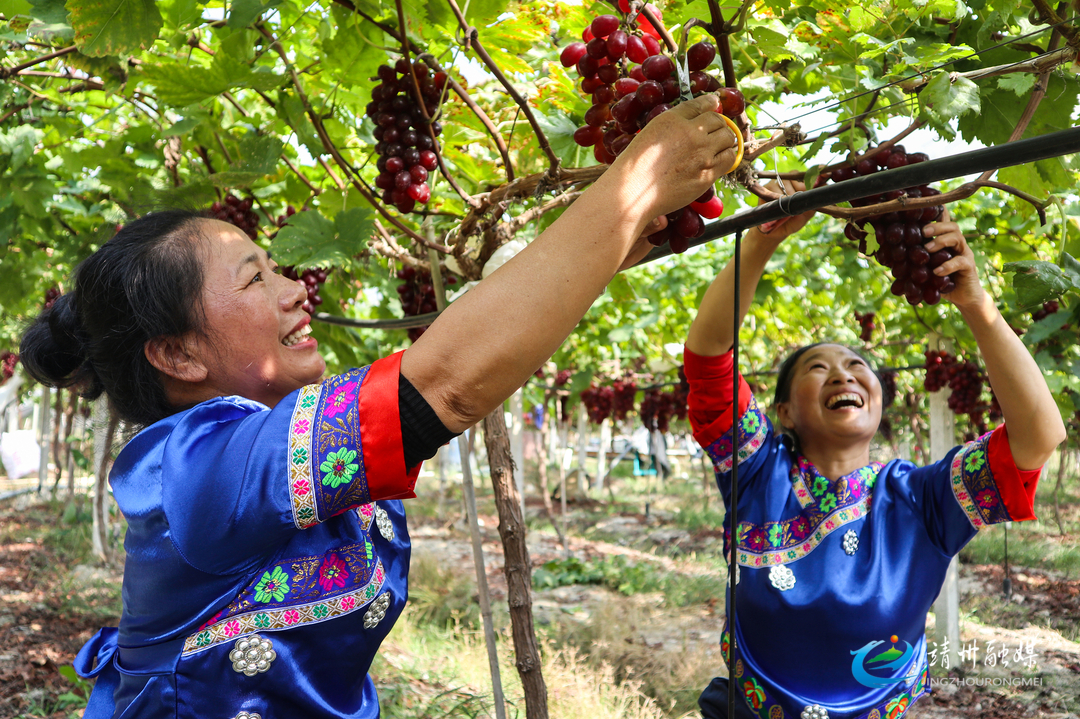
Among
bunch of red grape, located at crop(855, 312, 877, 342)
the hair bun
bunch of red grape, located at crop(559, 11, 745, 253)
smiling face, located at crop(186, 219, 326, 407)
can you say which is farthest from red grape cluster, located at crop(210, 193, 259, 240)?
bunch of red grape, located at crop(855, 312, 877, 342)

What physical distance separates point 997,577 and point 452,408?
24.5 ft

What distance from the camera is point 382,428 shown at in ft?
2.79

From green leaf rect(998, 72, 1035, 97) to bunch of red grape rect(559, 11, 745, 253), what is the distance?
0.58m

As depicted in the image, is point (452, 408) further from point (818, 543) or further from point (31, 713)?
point (31, 713)

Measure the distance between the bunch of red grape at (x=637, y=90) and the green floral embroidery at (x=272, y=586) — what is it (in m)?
0.71

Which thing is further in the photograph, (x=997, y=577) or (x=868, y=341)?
(x=997, y=577)

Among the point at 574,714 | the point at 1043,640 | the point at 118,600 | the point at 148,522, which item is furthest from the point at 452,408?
the point at 118,600

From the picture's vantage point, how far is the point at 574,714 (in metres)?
3.78

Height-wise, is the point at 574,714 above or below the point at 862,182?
below

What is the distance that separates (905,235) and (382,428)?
0.92 m

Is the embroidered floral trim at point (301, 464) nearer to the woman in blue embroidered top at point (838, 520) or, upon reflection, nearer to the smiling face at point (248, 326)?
the smiling face at point (248, 326)

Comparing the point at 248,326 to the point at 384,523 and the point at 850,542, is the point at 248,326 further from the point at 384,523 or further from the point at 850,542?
the point at 850,542

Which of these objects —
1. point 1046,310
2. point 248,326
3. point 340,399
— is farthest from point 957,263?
point 1046,310

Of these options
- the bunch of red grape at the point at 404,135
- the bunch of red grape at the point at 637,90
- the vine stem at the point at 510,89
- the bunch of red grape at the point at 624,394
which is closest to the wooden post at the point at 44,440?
the bunch of red grape at the point at 624,394
